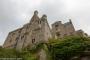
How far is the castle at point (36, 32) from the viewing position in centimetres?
3322

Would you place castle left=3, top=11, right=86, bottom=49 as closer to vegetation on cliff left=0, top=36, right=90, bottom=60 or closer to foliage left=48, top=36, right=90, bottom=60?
vegetation on cliff left=0, top=36, right=90, bottom=60

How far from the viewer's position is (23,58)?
26.5 metres

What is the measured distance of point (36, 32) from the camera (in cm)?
3428

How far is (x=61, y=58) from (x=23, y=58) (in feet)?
16.4

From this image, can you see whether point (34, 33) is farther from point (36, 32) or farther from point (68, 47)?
point (68, 47)

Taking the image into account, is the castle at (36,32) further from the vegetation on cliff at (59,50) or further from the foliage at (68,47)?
the foliage at (68,47)

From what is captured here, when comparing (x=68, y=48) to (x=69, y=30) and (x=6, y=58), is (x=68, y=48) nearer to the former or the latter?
(x=6, y=58)

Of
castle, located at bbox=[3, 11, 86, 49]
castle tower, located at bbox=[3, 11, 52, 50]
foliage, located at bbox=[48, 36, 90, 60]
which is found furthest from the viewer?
castle, located at bbox=[3, 11, 86, 49]

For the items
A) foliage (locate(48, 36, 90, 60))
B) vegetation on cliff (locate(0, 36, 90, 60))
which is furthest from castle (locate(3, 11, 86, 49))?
foliage (locate(48, 36, 90, 60))

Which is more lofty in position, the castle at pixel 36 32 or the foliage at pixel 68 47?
the castle at pixel 36 32

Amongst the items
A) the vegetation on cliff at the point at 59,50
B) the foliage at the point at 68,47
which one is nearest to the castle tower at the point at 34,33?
the vegetation on cliff at the point at 59,50

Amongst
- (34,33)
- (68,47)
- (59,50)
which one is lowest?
(59,50)

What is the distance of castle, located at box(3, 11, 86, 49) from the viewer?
3322 cm

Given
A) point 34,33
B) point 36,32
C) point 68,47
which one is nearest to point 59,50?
point 68,47
